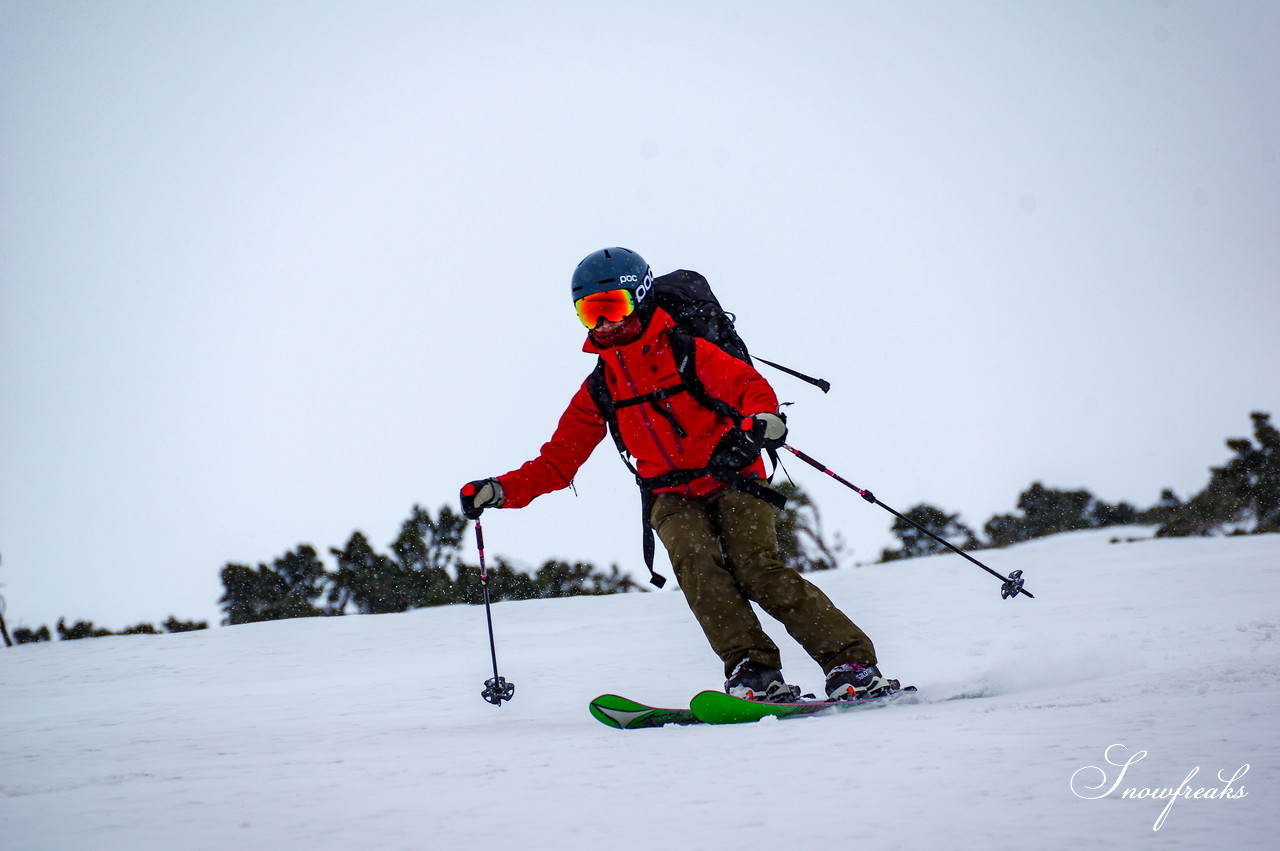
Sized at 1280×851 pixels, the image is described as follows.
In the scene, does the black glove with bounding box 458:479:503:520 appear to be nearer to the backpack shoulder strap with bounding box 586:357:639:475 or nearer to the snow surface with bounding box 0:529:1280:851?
the backpack shoulder strap with bounding box 586:357:639:475

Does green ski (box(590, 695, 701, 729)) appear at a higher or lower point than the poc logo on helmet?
lower

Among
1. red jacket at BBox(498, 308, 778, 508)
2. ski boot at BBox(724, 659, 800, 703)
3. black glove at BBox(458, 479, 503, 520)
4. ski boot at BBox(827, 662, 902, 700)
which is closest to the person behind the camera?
ski boot at BBox(827, 662, 902, 700)

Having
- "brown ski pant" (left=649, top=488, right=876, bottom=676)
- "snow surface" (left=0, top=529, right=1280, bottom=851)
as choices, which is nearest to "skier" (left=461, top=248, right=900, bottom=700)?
"brown ski pant" (left=649, top=488, right=876, bottom=676)

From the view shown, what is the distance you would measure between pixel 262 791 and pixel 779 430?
233 centimetres

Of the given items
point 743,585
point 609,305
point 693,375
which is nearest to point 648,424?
point 693,375

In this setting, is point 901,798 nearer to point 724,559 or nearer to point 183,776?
point 183,776

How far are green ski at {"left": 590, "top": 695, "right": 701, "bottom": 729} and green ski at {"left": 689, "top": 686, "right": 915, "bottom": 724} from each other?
0.29 feet

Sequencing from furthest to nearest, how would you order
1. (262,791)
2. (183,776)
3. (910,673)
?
(910,673) → (183,776) → (262,791)

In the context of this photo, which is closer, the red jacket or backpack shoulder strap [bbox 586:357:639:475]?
the red jacket

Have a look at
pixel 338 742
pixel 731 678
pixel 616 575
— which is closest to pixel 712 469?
pixel 731 678

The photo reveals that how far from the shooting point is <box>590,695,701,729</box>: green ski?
11.6 ft

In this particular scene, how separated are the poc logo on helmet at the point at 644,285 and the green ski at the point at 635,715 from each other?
1.84 meters

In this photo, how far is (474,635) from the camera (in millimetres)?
8070

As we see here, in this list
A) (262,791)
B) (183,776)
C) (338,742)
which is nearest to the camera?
(262,791)
